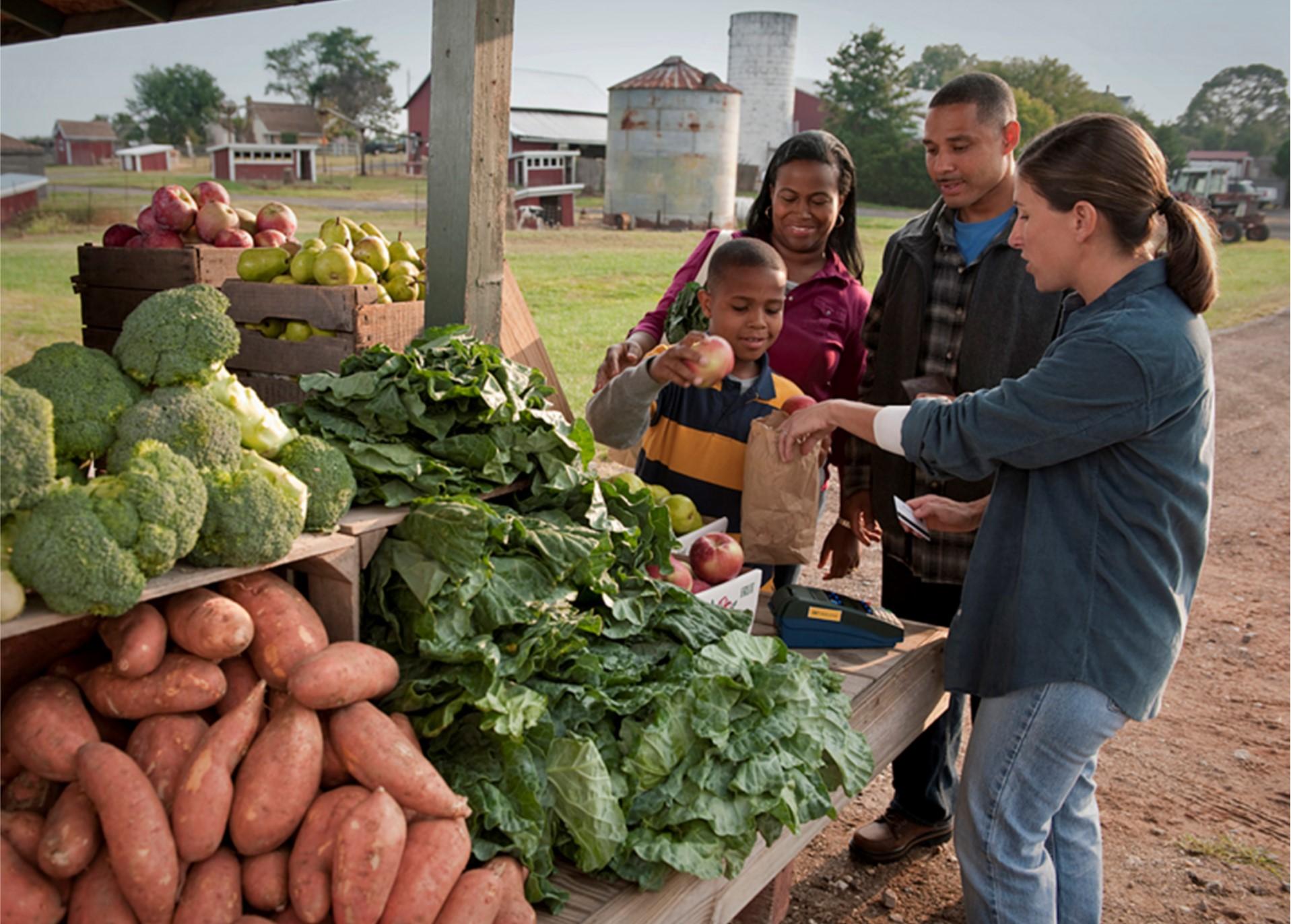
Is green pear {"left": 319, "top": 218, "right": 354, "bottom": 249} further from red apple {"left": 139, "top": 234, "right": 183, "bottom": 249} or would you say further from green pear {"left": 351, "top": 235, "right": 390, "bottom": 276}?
red apple {"left": 139, "top": 234, "right": 183, "bottom": 249}

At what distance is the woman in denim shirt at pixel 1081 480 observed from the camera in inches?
92.0

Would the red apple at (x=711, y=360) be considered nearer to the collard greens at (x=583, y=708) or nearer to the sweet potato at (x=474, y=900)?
the collard greens at (x=583, y=708)

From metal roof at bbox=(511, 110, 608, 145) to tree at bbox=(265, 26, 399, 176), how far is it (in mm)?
22690

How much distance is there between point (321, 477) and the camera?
2.04m

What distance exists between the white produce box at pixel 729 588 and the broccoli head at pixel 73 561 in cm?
140

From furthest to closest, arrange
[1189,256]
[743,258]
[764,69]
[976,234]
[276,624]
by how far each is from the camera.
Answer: [764,69] < [976,234] < [743,258] < [1189,256] < [276,624]

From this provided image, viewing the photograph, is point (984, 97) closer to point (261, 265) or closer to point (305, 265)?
point (305, 265)

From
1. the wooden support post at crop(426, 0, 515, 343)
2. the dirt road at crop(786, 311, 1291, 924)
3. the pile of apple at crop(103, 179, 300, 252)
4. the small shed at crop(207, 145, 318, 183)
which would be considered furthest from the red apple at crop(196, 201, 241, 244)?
the small shed at crop(207, 145, 318, 183)

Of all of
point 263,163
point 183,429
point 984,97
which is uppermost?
point 263,163

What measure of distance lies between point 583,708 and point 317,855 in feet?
2.02

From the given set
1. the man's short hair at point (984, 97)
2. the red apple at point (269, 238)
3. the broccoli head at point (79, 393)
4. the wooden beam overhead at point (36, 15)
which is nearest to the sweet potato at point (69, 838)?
the broccoli head at point (79, 393)

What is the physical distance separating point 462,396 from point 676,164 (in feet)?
115

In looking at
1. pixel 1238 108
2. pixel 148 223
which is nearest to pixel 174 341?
pixel 148 223

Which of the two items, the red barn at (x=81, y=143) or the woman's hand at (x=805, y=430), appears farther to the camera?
the red barn at (x=81, y=143)
